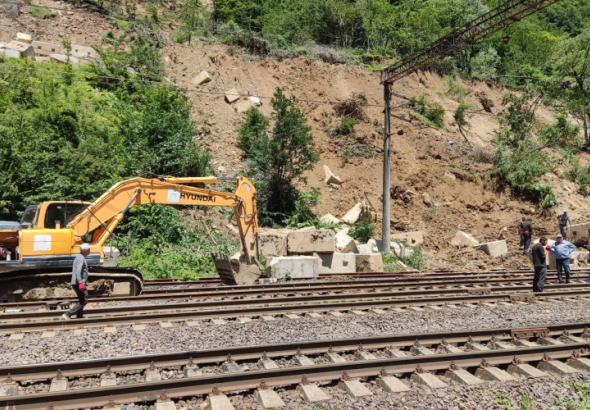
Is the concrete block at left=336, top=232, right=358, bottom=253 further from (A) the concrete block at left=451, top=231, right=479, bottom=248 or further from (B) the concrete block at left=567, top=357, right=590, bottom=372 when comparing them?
(B) the concrete block at left=567, top=357, right=590, bottom=372

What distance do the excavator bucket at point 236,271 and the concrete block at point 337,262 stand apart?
3479mm

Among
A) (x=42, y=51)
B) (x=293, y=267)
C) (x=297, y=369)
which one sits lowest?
(x=297, y=369)

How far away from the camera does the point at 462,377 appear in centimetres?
661

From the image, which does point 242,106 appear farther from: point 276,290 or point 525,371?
point 525,371

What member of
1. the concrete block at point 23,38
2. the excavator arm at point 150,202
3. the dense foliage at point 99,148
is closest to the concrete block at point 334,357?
the excavator arm at point 150,202

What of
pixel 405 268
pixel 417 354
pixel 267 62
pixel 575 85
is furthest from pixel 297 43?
pixel 417 354

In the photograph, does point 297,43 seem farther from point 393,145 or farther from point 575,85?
point 575,85

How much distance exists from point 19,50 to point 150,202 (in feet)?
72.1

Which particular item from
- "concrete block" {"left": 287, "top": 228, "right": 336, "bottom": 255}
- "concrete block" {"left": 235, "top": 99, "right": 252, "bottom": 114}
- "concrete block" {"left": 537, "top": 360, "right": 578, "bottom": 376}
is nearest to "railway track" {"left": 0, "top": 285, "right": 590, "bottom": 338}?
"concrete block" {"left": 537, "top": 360, "right": 578, "bottom": 376}

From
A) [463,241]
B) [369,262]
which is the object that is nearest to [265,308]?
[369,262]

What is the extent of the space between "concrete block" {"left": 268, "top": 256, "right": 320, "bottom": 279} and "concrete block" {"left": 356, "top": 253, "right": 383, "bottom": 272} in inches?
127

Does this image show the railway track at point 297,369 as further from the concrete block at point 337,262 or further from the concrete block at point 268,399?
the concrete block at point 337,262

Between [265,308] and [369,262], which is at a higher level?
[369,262]

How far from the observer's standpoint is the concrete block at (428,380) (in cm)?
635
